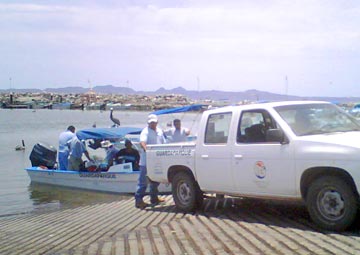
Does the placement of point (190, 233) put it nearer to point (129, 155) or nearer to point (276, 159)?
point (276, 159)

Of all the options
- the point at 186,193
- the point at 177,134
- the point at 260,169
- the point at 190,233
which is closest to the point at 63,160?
the point at 177,134

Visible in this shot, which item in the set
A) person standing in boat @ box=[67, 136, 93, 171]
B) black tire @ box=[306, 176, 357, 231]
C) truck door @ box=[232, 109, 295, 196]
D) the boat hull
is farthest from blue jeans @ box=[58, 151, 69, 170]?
black tire @ box=[306, 176, 357, 231]

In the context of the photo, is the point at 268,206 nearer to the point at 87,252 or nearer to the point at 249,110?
the point at 249,110

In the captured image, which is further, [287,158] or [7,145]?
[7,145]

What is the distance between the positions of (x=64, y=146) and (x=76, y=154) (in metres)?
0.88

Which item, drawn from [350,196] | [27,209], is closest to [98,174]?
[27,209]

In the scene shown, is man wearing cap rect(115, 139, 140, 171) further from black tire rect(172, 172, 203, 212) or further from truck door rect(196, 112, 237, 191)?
truck door rect(196, 112, 237, 191)

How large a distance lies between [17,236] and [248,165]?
4.29 metres

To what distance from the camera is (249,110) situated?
29.1ft

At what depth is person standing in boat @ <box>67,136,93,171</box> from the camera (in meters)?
19.2

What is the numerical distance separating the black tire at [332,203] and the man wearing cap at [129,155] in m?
10.9

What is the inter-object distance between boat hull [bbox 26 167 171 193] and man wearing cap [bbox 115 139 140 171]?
46 centimetres

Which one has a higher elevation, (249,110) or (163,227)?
(249,110)

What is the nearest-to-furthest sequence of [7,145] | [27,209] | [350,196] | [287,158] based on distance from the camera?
[350,196] < [287,158] < [27,209] < [7,145]
